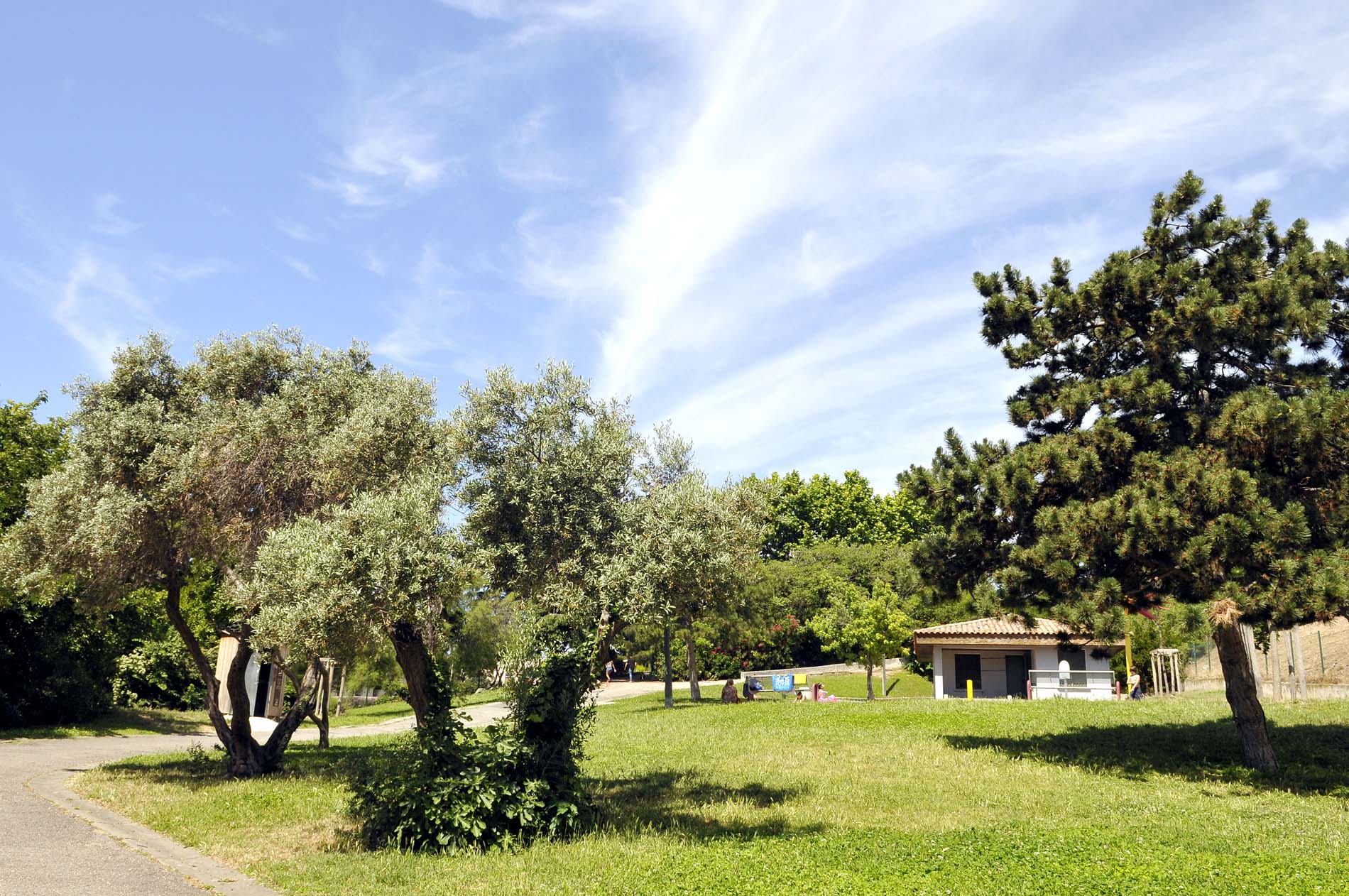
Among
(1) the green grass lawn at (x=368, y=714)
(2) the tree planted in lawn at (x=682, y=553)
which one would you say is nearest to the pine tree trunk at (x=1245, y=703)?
(2) the tree planted in lawn at (x=682, y=553)

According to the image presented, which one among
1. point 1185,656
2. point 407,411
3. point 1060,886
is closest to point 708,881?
point 1060,886

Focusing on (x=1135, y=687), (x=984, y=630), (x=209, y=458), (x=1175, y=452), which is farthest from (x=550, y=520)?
(x=984, y=630)

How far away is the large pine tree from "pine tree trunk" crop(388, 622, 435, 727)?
39.2ft

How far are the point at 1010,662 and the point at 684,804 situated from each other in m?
34.0

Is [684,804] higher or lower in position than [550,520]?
lower

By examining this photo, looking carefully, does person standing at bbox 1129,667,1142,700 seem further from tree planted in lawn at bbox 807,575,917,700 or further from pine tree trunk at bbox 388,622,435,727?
pine tree trunk at bbox 388,622,435,727

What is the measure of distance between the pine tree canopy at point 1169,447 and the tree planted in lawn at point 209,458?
12.3 meters

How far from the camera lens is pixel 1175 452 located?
17.5 meters

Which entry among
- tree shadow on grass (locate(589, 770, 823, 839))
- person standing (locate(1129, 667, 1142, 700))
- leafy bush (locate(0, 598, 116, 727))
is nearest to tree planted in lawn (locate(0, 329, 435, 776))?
tree shadow on grass (locate(589, 770, 823, 839))

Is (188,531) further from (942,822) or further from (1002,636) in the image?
(1002,636)

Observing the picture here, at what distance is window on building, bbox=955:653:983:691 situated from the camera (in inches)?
1768

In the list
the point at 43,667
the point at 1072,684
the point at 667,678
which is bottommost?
the point at 1072,684

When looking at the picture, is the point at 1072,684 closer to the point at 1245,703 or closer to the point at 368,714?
the point at 1245,703

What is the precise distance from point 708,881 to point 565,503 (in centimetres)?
601
